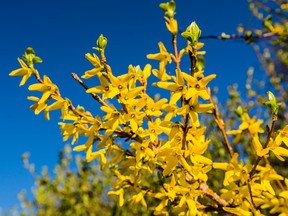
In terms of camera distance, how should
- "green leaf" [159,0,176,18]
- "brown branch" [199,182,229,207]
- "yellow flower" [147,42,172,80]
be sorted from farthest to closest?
"green leaf" [159,0,176,18] < "yellow flower" [147,42,172,80] < "brown branch" [199,182,229,207]

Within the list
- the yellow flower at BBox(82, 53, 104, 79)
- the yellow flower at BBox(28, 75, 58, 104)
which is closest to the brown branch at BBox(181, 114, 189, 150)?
the yellow flower at BBox(82, 53, 104, 79)

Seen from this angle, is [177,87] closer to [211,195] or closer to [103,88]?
[103,88]

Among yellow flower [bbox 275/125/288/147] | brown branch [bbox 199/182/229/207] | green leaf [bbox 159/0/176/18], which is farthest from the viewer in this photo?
green leaf [bbox 159/0/176/18]

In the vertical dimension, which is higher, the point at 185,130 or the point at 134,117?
the point at 134,117

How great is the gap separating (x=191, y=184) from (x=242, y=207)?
27cm

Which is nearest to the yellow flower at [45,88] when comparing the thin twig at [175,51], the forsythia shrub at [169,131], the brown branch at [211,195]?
the forsythia shrub at [169,131]

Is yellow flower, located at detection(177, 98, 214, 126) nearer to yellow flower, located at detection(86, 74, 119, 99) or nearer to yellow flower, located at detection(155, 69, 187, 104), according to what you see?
yellow flower, located at detection(155, 69, 187, 104)

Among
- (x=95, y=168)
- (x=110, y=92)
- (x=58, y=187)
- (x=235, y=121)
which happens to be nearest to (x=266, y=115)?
(x=235, y=121)

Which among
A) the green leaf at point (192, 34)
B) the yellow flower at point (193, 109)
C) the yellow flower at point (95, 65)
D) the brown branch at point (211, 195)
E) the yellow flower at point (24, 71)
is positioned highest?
the yellow flower at point (24, 71)

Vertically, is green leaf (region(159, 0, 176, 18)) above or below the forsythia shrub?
above

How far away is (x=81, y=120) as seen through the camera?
6.03ft

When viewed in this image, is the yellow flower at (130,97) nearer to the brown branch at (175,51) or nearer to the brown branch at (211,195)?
the brown branch at (175,51)

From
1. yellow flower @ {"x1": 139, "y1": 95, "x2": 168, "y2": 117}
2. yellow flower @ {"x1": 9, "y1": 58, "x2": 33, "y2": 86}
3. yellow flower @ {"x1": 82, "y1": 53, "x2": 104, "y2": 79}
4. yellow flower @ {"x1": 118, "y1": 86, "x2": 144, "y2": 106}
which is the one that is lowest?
yellow flower @ {"x1": 139, "y1": 95, "x2": 168, "y2": 117}

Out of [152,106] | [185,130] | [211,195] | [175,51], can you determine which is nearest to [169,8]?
[175,51]
